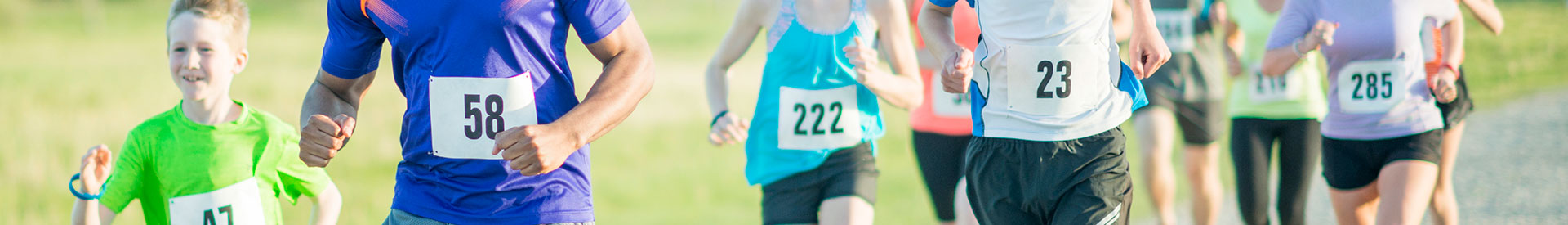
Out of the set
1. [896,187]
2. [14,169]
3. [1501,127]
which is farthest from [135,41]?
[1501,127]

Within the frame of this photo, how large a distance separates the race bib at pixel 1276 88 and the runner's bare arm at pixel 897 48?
73.2 inches

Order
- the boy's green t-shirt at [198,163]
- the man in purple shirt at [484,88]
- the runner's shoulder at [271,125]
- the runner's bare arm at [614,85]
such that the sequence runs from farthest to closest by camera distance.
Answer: the runner's shoulder at [271,125], the boy's green t-shirt at [198,163], the man in purple shirt at [484,88], the runner's bare arm at [614,85]

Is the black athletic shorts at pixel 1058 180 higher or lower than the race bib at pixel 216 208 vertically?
lower

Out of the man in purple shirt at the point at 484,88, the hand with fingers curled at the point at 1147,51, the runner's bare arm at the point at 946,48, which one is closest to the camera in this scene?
the man in purple shirt at the point at 484,88

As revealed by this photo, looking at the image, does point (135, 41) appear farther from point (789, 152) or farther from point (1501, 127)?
point (789, 152)

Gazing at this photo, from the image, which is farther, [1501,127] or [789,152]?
[1501,127]

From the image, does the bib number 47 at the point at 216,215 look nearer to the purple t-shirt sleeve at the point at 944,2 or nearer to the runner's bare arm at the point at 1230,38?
the purple t-shirt sleeve at the point at 944,2

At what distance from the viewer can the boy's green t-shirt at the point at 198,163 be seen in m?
3.67

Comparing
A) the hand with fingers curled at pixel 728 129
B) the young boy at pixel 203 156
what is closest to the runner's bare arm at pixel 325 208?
the young boy at pixel 203 156

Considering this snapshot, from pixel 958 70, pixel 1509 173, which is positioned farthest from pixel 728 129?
pixel 1509 173

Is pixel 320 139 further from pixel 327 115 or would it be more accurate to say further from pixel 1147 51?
pixel 1147 51

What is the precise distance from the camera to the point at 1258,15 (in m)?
5.89

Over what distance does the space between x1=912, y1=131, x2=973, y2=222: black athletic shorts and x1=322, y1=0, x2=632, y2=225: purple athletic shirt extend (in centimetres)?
258

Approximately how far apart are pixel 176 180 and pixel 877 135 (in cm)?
227
